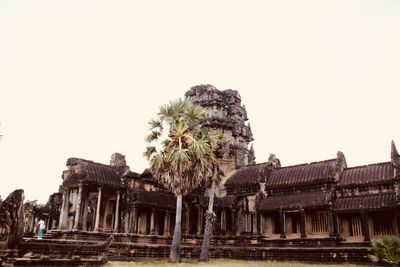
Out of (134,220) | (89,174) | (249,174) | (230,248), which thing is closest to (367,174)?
(249,174)

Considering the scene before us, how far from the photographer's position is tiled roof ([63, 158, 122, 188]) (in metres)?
28.3

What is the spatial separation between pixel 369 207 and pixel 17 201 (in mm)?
23346

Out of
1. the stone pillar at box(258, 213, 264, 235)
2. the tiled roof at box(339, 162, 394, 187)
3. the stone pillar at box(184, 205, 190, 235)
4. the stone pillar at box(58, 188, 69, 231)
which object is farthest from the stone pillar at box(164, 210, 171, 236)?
the tiled roof at box(339, 162, 394, 187)

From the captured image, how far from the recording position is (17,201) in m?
14.5

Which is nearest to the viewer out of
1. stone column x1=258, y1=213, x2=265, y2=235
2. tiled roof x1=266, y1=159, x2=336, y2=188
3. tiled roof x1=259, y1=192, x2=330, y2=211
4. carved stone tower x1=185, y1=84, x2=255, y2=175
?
tiled roof x1=259, y1=192, x2=330, y2=211

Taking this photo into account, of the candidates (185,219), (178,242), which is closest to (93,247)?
(178,242)

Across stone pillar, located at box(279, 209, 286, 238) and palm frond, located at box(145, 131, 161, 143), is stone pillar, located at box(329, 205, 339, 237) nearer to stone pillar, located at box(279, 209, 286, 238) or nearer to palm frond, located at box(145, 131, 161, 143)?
stone pillar, located at box(279, 209, 286, 238)

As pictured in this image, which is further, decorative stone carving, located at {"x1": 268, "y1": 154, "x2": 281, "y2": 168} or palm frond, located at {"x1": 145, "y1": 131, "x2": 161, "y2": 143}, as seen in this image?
decorative stone carving, located at {"x1": 268, "y1": 154, "x2": 281, "y2": 168}

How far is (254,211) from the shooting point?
→ 113ft

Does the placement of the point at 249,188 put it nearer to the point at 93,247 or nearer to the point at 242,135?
the point at 242,135

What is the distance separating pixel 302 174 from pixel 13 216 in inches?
989

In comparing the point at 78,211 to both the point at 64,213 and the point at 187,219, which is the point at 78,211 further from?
the point at 187,219

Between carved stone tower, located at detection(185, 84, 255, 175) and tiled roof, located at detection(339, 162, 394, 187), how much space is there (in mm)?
13484

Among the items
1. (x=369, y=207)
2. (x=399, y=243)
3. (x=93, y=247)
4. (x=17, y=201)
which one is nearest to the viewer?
(x=17, y=201)
